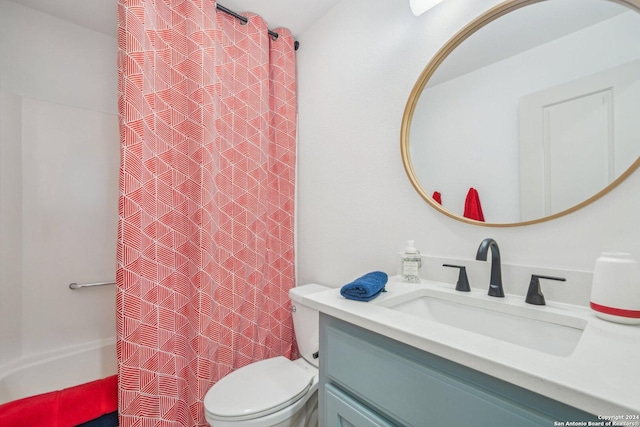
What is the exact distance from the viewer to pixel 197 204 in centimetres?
138

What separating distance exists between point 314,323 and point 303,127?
1180 mm

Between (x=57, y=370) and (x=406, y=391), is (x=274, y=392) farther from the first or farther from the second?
(x=57, y=370)

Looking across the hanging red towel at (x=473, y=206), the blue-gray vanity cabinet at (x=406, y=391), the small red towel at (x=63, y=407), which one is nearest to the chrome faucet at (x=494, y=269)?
the hanging red towel at (x=473, y=206)

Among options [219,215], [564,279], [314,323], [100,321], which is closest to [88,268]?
[100,321]

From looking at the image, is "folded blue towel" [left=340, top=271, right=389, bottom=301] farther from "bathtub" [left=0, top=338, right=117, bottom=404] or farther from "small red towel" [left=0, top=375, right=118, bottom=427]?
"bathtub" [left=0, top=338, right=117, bottom=404]

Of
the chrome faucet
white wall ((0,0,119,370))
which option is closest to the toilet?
the chrome faucet

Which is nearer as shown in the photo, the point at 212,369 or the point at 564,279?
the point at 564,279

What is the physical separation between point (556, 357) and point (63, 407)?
1.74m

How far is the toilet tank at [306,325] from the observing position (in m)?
1.38

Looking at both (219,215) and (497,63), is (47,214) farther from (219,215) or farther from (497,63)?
(497,63)

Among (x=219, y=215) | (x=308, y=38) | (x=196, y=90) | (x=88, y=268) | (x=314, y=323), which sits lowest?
(x=314, y=323)

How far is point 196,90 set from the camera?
137 centimetres

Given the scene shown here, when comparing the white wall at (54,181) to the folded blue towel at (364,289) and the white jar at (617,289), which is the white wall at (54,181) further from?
the white jar at (617,289)

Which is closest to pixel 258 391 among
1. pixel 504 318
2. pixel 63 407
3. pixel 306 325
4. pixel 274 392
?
pixel 274 392
